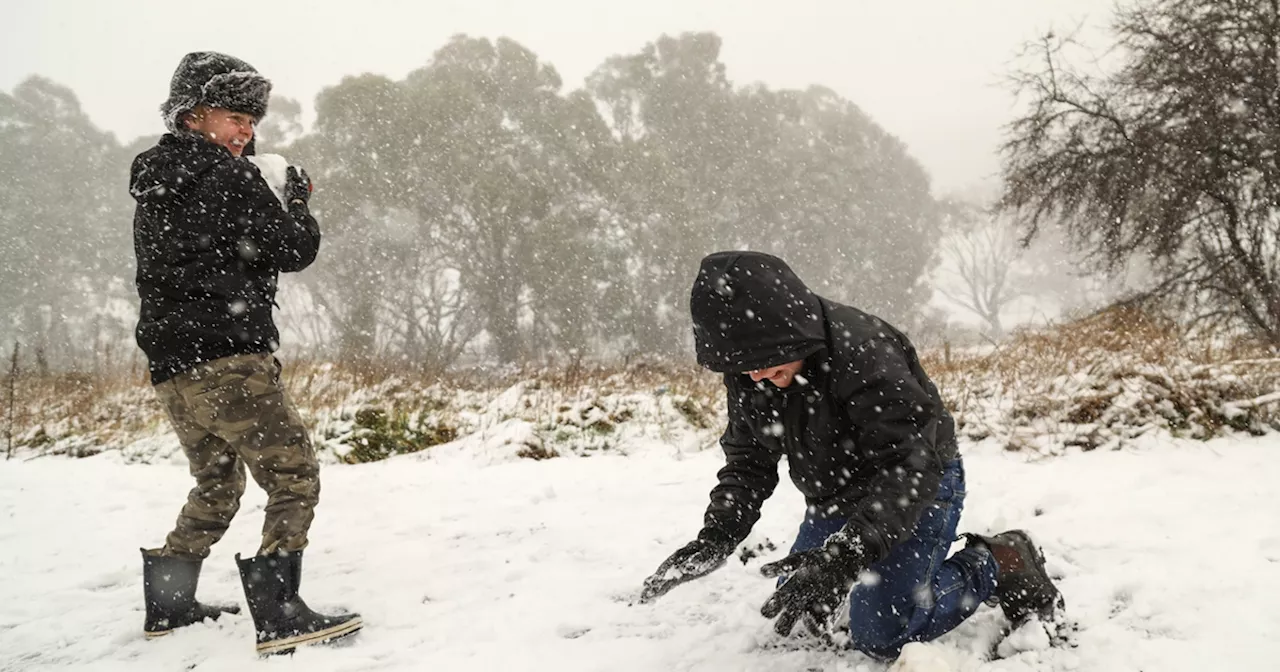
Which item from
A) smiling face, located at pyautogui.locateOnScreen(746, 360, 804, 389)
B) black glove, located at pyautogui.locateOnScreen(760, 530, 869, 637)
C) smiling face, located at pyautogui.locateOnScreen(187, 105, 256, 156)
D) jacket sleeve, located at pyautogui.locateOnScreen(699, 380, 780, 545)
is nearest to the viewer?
black glove, located at pyautogui.locateOnScreen(760, 530, 869, 637)

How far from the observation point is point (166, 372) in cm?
221

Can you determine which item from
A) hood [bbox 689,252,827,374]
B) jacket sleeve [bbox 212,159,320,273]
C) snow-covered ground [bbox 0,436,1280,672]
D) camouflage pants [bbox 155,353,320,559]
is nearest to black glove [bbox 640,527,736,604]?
snow-covered ground [bbox 0,436,1280,672]

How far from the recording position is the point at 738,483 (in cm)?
212

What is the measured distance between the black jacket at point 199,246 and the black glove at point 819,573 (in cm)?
185

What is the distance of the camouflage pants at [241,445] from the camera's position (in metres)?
2.17

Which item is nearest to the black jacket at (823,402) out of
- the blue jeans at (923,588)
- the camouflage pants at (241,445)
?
the blue jeans at (923,588)

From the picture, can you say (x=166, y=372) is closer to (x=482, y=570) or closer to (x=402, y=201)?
(x=482, y=570)

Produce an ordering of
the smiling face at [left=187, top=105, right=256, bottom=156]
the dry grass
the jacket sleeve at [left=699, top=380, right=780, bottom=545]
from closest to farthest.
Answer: the jacket sleeve at [left=699, top=380, right=780, bottom=545] < the smiling face at [left=187, top=105, right=256, bottom=156] < the dry grass

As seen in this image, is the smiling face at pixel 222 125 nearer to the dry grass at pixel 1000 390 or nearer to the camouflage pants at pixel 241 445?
the camouflage pants at pixel 241 445

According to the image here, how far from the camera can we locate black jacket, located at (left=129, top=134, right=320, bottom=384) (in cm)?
218

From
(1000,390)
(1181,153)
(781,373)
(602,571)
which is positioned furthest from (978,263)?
(781,373)

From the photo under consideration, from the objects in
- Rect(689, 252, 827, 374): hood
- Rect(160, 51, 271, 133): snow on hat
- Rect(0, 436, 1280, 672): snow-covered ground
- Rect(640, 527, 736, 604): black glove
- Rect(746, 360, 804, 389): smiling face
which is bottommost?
Rect(0, 436, 1280, 672): snow-covered ground

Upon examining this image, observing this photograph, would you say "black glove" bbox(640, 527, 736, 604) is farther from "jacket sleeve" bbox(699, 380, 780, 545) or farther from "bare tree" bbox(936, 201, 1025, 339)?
"bare tree" bbox(936, 201, 1025, 339)

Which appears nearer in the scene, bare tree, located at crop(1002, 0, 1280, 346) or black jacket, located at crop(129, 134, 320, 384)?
black jacket, located at crop(129, 134, 320, 384)
